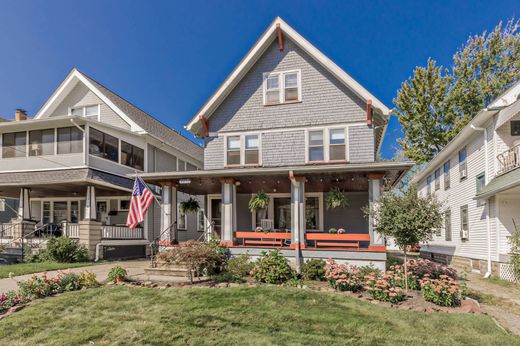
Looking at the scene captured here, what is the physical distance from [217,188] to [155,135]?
7.47m

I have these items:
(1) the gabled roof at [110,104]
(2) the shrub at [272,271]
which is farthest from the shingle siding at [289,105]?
(2) the shrub at [272,271]

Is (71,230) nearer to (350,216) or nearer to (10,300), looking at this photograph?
(10,300)

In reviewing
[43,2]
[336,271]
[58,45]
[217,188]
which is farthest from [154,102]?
[336,271]

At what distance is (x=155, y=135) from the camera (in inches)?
822

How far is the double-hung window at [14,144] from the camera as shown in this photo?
683 inches

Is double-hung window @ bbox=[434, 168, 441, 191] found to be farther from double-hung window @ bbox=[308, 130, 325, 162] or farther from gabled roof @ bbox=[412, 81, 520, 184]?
double-hung window @ bbox=[308, 130, 325, 162]

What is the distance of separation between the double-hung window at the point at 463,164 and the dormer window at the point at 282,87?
8857 millimetres

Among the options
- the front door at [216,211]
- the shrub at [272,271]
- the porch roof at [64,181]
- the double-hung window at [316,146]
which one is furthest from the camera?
the front door at [216,211]

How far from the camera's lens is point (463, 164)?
16922 millimetres

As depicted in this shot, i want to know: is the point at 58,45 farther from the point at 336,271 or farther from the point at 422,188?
the point at 422,188

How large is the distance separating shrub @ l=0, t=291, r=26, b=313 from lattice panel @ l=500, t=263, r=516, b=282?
15.4 m

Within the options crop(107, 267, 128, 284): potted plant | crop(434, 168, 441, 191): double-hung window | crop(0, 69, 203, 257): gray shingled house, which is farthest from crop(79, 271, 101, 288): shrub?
crop(434, 168, 441, 191): double-hung window

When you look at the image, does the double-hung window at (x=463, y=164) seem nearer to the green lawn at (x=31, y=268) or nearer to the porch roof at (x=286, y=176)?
the porch roof at (x=286, y=176)

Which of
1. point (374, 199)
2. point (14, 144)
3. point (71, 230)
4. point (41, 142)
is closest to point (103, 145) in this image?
point (41, 142)
